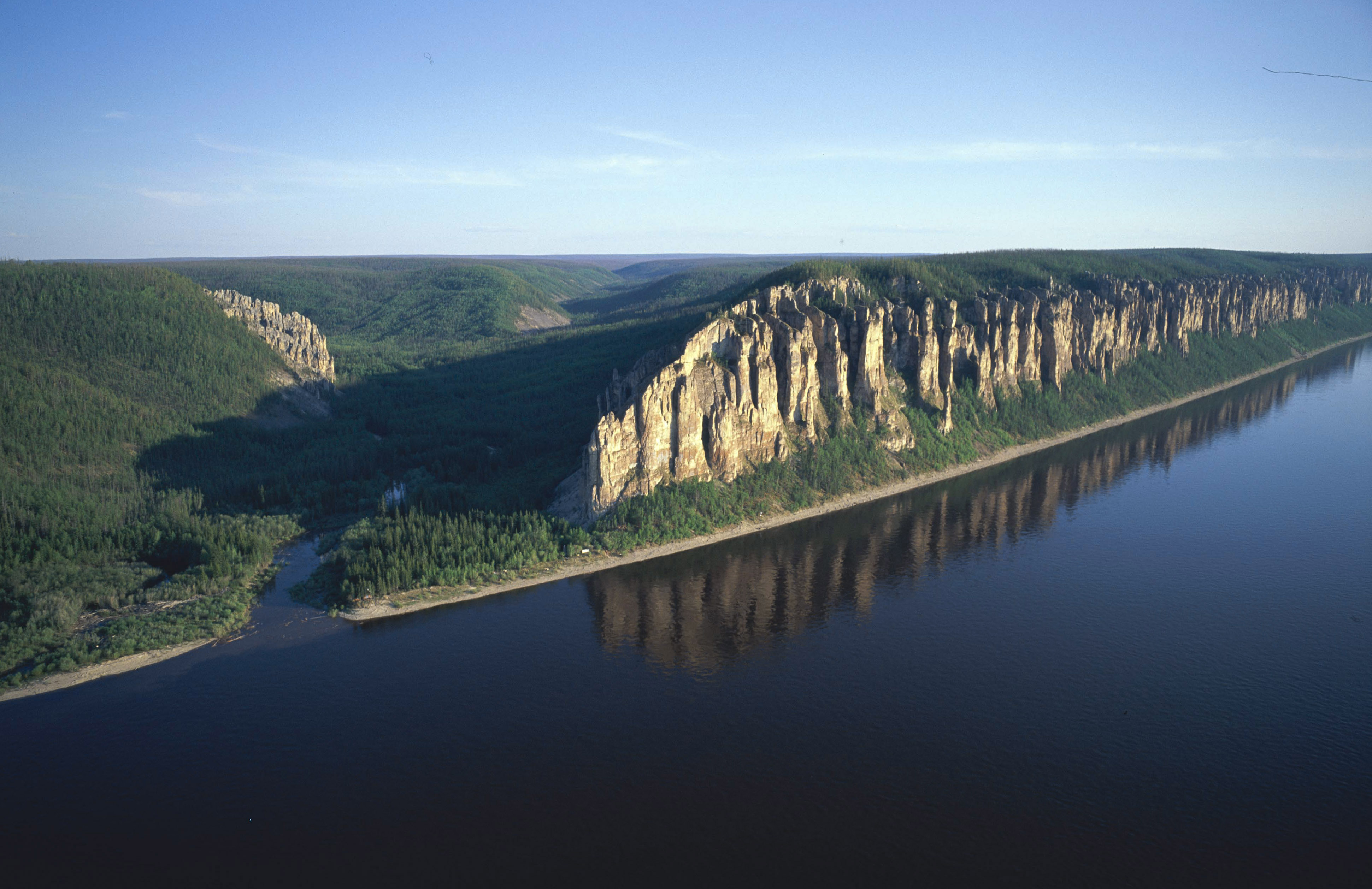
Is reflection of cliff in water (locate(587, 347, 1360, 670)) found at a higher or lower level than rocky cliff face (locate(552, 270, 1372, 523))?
lower

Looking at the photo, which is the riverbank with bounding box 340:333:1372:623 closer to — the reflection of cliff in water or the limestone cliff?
the reflection of cliff in water

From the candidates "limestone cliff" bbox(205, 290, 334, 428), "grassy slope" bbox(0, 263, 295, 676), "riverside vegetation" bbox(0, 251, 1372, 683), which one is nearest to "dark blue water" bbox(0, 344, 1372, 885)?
"grassy slope" bbox(0, 263, 295, 676)

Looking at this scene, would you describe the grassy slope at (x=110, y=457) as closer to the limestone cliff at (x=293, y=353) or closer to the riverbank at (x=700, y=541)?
the limestone cliff at (x=293, y=353)

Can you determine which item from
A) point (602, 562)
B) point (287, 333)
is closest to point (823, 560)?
point (602, 562)

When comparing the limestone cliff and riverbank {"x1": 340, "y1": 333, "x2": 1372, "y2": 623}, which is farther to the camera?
the limestone cliff

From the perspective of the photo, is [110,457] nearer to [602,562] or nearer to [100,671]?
[100,671]

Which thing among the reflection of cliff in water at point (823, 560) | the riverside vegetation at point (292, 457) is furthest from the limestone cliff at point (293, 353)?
the reflection of cliff in water at point (823, 560)

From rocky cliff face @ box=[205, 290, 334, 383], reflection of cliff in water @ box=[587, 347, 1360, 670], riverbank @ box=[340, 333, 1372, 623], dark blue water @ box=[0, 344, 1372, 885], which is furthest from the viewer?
rocky cliff face @ box=[205, 290, 334, 383]
